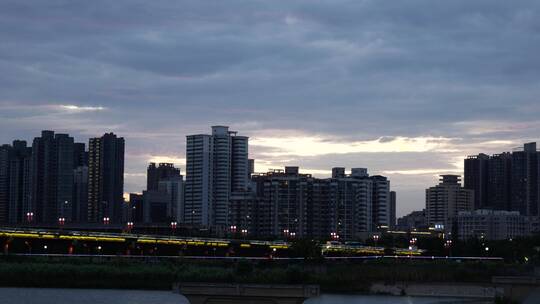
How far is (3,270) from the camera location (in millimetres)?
84875

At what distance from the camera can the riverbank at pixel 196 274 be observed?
269ft

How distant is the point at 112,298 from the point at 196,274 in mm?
13430

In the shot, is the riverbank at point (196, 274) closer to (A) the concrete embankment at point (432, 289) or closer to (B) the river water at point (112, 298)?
(A) the concrete embankment at point (432, 289)

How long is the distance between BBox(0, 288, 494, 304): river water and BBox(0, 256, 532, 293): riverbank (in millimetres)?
3310

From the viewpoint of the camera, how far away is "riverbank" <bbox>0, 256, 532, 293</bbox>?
8194 cm

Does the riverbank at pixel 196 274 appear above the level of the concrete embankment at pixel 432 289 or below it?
above

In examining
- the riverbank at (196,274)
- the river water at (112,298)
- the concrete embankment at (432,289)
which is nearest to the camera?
the river water at (112,298)

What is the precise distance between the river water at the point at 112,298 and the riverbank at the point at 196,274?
331 cm

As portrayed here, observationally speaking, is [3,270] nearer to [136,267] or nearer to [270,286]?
[136,267]

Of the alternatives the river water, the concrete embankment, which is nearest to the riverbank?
the concrete embankment

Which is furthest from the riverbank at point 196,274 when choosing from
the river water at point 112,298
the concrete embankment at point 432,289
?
the river water at point 112,298

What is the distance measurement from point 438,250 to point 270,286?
447 ft

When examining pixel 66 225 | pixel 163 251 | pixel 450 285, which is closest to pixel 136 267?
pixel 450 285

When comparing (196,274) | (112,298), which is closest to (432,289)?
(196,274)
